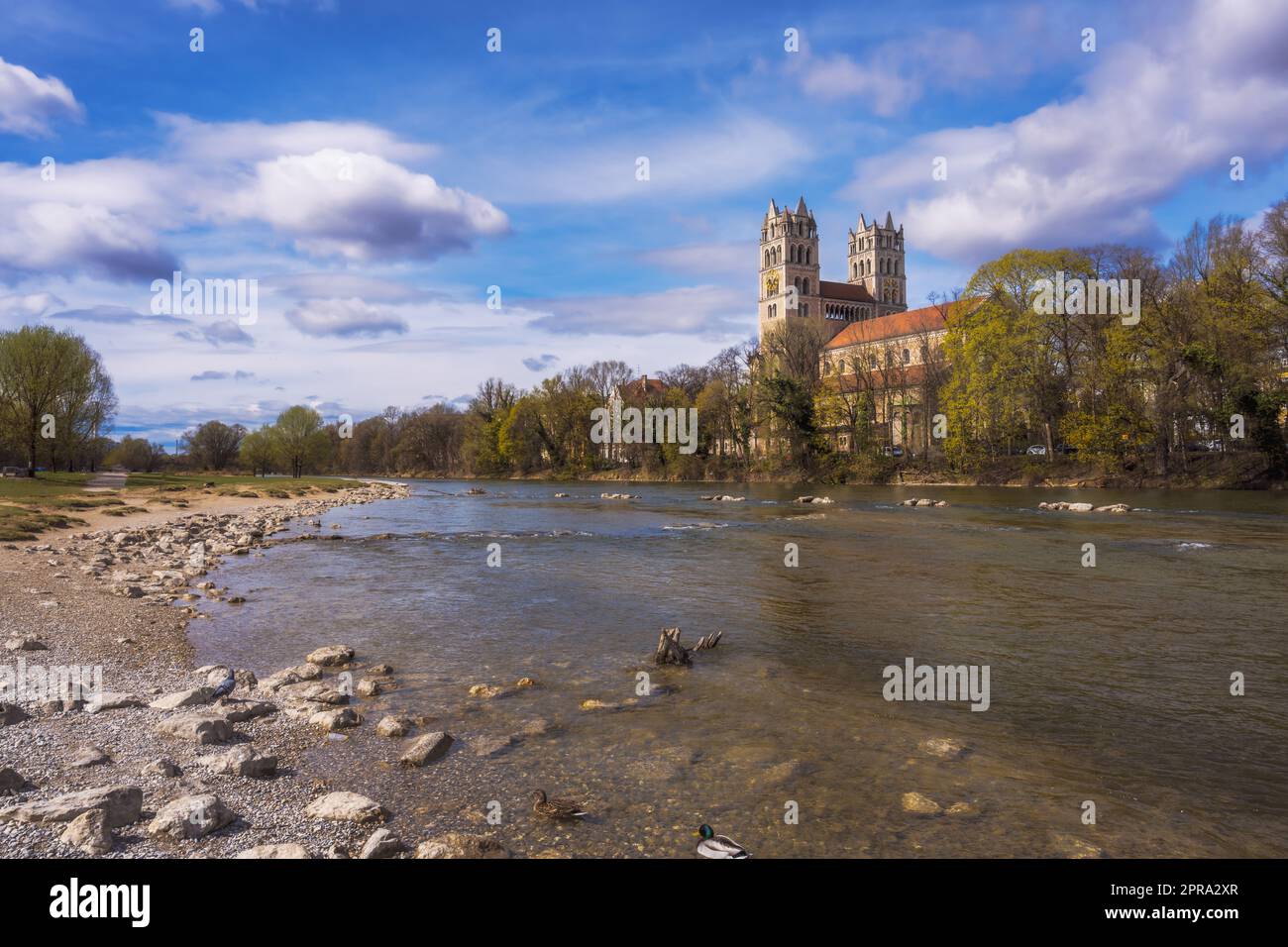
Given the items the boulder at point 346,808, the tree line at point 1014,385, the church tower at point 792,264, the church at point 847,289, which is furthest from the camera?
the church tower at point 792,264

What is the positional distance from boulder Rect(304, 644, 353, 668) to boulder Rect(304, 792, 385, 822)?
5.11m

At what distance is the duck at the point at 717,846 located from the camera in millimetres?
5257

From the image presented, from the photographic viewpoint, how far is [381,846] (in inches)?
199

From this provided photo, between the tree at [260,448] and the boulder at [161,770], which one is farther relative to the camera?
the tree at [260,448]

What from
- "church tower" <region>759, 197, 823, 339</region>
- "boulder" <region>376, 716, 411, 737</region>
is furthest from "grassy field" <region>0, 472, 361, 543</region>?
"church tower" <region>759, 197, 823, 339</region>

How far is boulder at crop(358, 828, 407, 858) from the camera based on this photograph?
5.01 metres

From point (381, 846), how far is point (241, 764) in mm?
2354

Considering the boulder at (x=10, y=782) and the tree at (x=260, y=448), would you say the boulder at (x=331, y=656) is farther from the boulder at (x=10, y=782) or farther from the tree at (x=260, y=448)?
the tree at (x=260, y=448)

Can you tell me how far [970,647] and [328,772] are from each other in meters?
9.79

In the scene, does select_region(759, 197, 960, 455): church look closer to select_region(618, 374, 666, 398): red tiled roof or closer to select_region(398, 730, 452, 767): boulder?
select_region(618, 374, 666, 398): red tiled roof

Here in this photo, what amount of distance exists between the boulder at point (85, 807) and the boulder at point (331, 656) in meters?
5.08

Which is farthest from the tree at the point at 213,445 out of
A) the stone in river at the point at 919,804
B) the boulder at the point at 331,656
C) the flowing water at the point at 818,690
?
the stone in river at the point at 919,804
